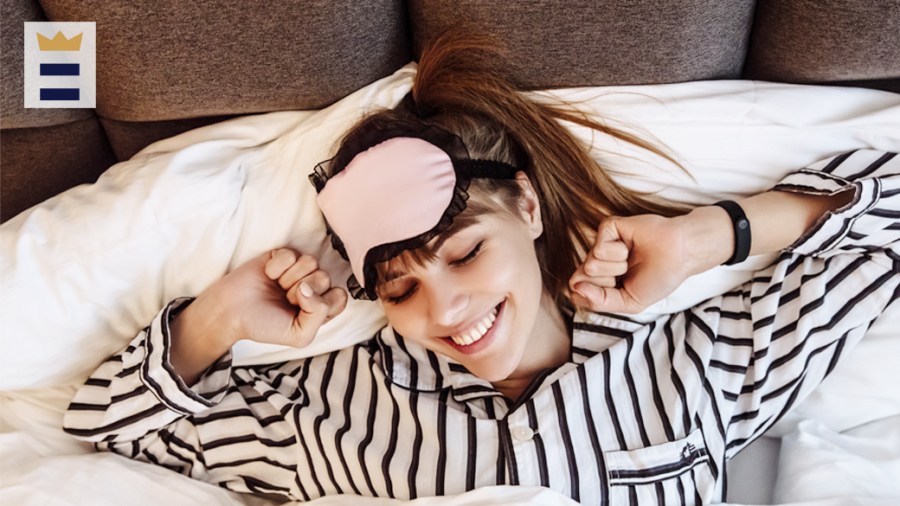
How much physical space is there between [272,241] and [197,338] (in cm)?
18

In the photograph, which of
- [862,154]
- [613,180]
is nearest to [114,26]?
[613,180]

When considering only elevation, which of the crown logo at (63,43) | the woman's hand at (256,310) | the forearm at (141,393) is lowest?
the forearm at (141,393)

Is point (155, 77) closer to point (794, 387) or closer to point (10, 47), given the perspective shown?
point (10, 47)

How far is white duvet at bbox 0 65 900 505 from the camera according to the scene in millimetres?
1040

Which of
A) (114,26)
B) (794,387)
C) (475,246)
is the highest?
(114,26)

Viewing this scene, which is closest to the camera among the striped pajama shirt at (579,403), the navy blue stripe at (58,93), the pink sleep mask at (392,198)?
the pink sleep mask at (392,198)

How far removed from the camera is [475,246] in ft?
3.13

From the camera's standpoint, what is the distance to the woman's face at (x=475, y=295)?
0.93 m

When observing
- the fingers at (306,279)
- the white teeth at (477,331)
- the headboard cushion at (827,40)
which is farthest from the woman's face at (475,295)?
the headboard cushion at (827,40)

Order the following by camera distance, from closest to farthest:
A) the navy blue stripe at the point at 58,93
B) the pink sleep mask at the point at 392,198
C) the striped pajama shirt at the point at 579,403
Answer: the pink sleep mask at the point at 392,198, the striped pajama shirt at the point at 579,403, the navy blue stripe at the point at 58,93

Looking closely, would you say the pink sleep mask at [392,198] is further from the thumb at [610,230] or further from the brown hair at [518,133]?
the thumb at [610,230]

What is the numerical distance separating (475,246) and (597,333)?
28 centimetres

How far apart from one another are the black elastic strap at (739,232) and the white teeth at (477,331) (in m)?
0.36

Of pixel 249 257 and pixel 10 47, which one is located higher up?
pixel 10 47
